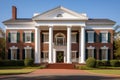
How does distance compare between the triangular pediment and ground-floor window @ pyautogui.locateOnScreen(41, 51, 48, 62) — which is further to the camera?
ground-floor window @ pyautogui.locateOnScreen(41, 51, 48, 62)

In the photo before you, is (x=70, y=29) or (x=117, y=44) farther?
(x=117, y=44)

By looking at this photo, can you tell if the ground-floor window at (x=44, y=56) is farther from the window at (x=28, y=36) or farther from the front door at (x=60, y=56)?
the window at (x=28, y=36)

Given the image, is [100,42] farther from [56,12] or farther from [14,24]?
[14,24]

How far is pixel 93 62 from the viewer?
4869 centimetres

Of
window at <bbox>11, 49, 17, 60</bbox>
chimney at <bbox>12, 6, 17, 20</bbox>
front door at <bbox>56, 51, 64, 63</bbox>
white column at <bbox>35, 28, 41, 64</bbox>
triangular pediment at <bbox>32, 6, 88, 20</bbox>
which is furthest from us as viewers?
chimney at <bbox>12, 6, 17, 20</bbox>

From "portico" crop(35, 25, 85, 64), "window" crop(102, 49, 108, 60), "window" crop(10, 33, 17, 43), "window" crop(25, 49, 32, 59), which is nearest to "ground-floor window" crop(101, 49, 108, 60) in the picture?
"window" crop(102, 49, 108, 60)

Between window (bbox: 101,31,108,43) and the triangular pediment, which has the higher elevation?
the triangular pediment

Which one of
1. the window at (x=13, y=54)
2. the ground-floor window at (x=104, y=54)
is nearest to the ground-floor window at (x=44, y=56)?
the window at (x=13, y=54)

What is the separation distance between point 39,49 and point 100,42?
38.4ft

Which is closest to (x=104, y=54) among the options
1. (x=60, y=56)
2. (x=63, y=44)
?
(x=63, y=44)

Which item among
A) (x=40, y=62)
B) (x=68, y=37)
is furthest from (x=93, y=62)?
(x=40, y=62)

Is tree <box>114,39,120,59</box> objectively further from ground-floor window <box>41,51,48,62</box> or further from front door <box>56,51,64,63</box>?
ground-floor window <box>41,51,48,62</box>

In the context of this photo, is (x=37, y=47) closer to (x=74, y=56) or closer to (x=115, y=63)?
(x=74, y=56)

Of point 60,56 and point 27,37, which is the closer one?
point 27,37
